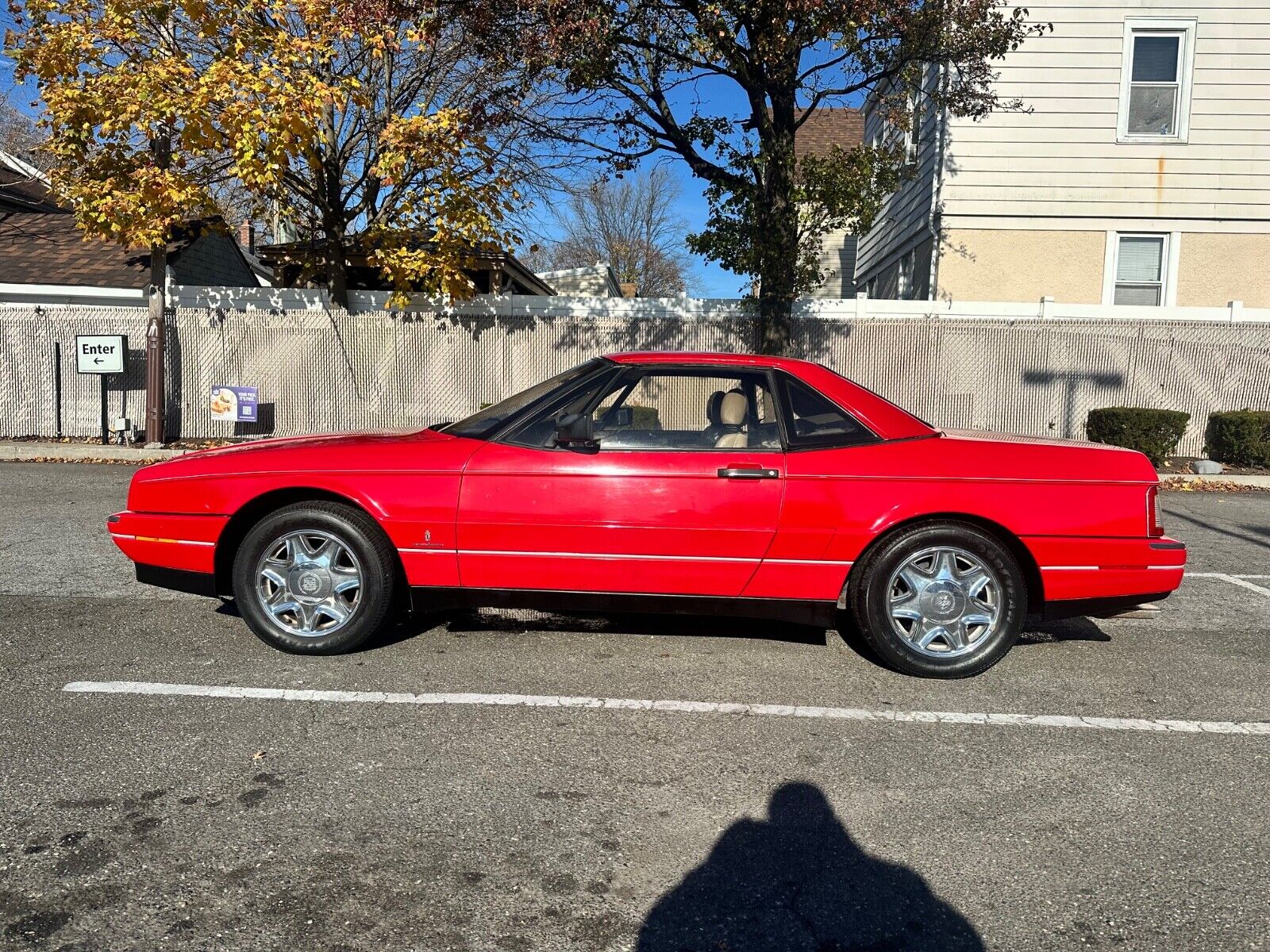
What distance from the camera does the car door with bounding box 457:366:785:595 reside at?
4266 mm

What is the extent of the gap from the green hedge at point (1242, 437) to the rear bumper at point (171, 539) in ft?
43.3

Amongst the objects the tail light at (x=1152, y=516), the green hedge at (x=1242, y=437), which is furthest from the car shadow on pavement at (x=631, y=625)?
the green hedge at (x=1242, y=437)

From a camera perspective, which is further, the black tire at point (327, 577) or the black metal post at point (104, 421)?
the black metal post at point (104, 421)

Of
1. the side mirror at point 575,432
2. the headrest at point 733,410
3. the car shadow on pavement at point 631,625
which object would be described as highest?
the headrest at point 733,410

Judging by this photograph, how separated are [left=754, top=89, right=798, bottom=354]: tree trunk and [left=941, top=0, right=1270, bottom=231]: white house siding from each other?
3742mm

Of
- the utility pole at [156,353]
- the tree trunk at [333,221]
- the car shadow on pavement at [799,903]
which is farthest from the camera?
the tree trunk at [333,221]

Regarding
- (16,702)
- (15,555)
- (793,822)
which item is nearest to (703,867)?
(793,822)

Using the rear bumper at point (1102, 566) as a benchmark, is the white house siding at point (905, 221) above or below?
above

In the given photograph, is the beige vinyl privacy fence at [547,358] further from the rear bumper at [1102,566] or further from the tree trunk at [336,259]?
the rear bumper at [1102,566]

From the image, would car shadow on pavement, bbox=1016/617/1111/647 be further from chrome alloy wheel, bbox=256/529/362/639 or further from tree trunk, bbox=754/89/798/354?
tree trunk, bbox=754/89/798/354

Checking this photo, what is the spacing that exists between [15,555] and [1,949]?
5342mm

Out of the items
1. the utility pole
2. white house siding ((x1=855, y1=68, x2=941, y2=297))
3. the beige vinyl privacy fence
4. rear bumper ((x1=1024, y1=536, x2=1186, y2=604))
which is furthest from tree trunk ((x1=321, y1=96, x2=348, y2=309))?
rear bumper ((x1=1024, y1=536, x2=1186, y2=604))

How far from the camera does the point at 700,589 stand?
171 inches

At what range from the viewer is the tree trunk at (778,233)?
11.9 m
